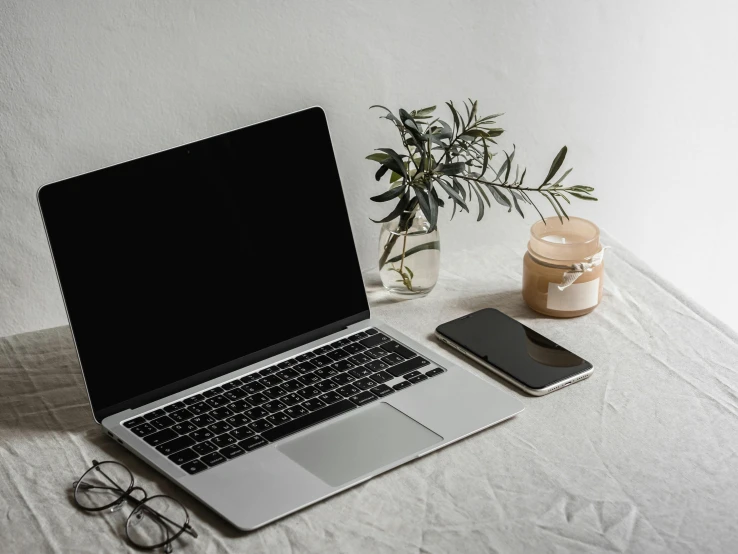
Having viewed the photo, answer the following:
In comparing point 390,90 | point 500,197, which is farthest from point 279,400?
point 390,90

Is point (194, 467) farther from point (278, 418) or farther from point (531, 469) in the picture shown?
point (531, 469)

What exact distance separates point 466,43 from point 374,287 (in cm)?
36

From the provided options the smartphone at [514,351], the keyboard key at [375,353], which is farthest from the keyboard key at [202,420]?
the smartphone at [514,351]

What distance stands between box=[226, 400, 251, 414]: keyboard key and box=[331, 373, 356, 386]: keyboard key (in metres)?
0.10

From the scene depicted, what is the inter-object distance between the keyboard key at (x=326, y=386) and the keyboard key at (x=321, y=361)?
4 centimetres

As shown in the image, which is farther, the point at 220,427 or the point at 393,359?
the point at 393,359

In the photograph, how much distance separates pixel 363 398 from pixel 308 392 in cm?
6

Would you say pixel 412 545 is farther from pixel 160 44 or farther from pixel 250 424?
pixel 160 44

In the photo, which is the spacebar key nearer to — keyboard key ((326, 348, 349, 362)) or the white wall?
keyboard key ((326, 348, 349, 362))

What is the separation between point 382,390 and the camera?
1027 millimetres

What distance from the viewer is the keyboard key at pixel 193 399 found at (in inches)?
39.2

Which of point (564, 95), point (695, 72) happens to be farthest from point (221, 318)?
point (695, 72)

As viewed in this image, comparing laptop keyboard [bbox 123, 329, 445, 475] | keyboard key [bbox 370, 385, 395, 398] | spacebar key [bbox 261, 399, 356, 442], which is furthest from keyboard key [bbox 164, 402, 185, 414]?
keyboard key [bbox 370, 385, 395, 398]

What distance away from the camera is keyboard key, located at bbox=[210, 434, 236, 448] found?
93 cm
